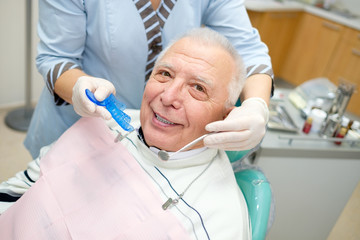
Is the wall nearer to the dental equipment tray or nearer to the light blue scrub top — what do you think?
the light blue scrub top

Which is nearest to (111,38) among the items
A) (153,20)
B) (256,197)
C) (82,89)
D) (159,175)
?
(153,20)

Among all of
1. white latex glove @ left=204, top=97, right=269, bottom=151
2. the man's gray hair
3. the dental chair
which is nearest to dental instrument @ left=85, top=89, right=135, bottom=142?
white latex glove @ left=204, top=97, right=269, bottom=151

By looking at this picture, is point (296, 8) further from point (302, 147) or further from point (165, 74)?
point (165, 74)

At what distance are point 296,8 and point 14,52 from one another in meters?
3.59

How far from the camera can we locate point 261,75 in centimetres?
130

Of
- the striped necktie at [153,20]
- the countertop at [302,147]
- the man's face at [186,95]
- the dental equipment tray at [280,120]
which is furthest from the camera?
the dental equipment tray at [280,120]

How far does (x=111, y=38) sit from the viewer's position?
1252 mm

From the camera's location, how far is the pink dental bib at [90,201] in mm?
1011

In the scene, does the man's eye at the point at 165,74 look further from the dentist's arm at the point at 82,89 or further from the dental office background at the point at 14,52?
the dental office background at the point at 14,52

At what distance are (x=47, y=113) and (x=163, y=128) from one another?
2.14 feet

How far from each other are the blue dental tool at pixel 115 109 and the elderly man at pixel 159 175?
0.11 meters

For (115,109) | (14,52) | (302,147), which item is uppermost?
(115,109)

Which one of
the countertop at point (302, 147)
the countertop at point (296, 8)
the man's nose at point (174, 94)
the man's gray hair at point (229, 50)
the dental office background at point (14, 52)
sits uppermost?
the man's gray hair at point (229, 50)

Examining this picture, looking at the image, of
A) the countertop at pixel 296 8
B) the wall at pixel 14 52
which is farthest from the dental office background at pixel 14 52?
the countertop at pixel 296 8
